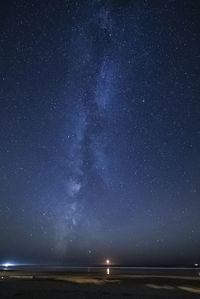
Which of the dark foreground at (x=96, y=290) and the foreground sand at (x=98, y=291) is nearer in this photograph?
the foreground sand at (x=98, y=291)

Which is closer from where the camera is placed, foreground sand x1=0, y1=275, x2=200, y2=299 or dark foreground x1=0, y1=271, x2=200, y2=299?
foreground sand x1=0, y1=275, x2=200, y2=299

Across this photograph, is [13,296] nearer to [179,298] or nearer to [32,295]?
[32,295]

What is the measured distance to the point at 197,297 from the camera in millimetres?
33906

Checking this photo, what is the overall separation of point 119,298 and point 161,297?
4202mm

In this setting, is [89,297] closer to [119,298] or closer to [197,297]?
[119,298]

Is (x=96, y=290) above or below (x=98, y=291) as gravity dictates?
above

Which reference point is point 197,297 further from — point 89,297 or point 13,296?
point 13,296

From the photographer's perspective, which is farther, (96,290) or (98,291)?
(96,290)

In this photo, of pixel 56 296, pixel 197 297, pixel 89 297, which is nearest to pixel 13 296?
pixel 56 296

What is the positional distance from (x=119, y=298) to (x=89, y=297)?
9.95 feet

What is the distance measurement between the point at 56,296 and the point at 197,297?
46.7 ft

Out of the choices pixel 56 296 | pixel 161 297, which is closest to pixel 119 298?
pixel 161 297

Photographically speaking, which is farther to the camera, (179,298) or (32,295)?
(32,295)

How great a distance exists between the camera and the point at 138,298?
111ft
